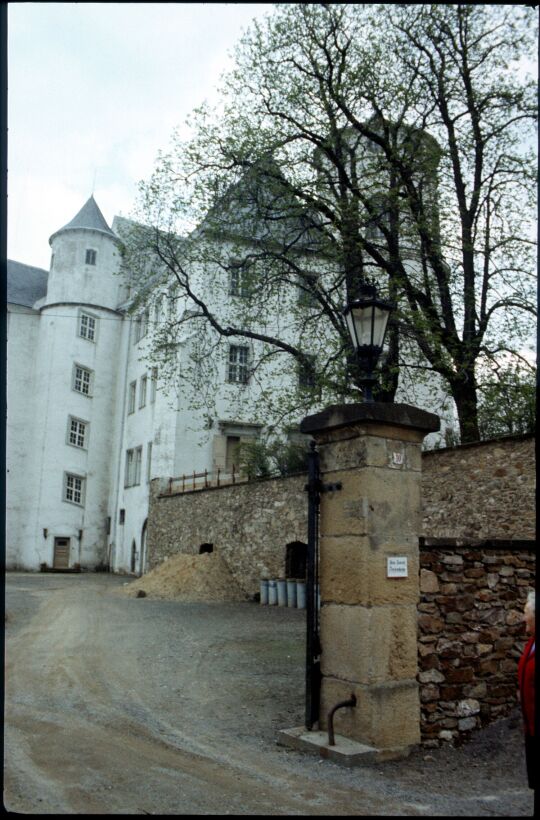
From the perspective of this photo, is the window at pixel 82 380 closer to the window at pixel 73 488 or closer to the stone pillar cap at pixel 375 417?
the window at pixel 73 488

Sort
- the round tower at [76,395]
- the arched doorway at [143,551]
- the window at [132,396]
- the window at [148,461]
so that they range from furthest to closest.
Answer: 1. the window at [132,396]
2. the round tower at [76,395]
3. the window at [148,461]
4. the arched doorway at [143,551]

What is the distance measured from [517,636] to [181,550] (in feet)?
63.8

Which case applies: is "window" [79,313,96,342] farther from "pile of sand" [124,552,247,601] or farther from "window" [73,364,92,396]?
"pile of sand" [124,552,247,601]

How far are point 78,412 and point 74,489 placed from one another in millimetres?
3584

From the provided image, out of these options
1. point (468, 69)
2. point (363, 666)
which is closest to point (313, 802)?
point (363, 666)

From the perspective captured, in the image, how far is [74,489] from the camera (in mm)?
35000

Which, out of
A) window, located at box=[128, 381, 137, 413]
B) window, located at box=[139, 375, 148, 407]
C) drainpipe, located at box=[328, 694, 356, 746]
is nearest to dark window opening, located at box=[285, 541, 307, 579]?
drainpipe, located at box=[328, 694, 356, 746]

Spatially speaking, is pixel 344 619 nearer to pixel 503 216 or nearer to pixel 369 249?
pixel 369 249

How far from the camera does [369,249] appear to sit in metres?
16.1

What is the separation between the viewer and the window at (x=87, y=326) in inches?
1406

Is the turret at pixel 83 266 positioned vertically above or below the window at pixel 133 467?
above

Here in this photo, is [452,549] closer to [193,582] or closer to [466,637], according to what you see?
[466,637]

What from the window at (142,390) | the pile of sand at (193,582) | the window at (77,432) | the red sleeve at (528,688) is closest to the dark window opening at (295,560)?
the pile of sand at (193,582)

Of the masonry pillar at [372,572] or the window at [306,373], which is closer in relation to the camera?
the masonry pillar at [372,572]
